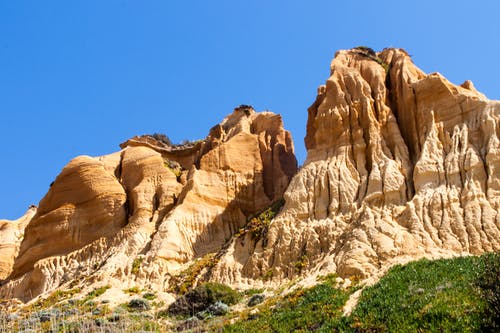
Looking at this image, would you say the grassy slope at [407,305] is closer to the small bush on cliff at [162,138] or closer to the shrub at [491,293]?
the shrub at [491,293]

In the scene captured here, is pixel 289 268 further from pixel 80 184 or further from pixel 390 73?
pixel 80 184

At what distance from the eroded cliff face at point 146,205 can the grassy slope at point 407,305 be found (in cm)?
1283

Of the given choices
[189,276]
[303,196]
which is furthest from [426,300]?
[189,276]

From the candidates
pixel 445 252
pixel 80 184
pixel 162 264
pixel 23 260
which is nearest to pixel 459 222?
pixel 445 252

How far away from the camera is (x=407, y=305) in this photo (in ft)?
A: 77.5

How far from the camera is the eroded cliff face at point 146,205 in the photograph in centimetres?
4212

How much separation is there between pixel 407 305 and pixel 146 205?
983 inches

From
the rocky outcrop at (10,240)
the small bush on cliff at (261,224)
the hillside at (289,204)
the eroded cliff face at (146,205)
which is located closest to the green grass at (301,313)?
the hillside at (289,204)

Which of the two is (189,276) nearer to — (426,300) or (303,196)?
(303,196)

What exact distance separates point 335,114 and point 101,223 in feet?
56.3

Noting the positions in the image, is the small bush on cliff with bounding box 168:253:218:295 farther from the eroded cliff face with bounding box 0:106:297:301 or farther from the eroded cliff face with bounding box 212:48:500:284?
the eroded cliff face with bounding box 0:106:297:301

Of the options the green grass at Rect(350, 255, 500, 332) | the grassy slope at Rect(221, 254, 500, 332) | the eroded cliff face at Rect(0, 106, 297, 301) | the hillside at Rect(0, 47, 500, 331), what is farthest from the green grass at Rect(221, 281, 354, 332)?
the eroded cliff face at Rect(0, 106, 297, 301)

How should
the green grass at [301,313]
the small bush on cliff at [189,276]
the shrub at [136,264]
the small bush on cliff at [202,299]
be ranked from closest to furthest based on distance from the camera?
1. the green grass at [301,313]
2. the small bush on cliff at [202,299]
3. the small bush on cliff at [189,276]
4. the shrub at [136,264]

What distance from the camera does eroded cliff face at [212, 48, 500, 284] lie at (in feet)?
101
